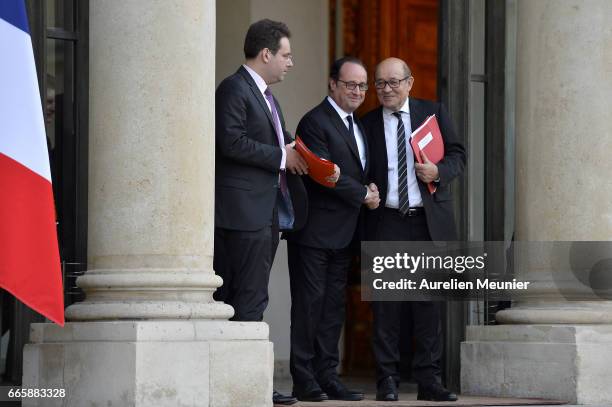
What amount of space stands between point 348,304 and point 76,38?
189 inches

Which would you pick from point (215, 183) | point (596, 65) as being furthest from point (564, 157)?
point (215, 183)

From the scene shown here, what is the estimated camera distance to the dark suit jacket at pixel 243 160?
9.20 metres

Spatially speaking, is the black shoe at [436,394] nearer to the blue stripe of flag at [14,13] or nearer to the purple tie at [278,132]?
the purple tie at [278,132]

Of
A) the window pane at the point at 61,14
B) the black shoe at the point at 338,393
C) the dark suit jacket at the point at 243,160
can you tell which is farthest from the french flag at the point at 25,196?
the black shoe at the point at 338,393

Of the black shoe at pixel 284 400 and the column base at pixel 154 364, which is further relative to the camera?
the black shoe at pixel 284 400

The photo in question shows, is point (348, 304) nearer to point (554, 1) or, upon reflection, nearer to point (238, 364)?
point (554, 1)

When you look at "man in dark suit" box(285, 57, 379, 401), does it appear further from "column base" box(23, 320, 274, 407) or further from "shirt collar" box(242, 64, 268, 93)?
"column base" box(23, 320, 274, 407)

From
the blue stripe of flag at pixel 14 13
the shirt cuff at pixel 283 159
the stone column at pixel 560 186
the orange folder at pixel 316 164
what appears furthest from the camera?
the stone column at pixel 560 186

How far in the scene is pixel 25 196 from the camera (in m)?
7.99

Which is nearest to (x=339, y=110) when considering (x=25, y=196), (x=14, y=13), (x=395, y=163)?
(x=395, y=163)

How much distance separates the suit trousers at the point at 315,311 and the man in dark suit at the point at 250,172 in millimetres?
437

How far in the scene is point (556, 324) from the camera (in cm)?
1041

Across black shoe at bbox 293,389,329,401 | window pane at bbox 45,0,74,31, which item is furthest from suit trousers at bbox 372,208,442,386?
window pane at bbox 45,0,74,31

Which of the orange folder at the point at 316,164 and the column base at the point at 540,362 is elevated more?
the orange folder at the point at 316,164
